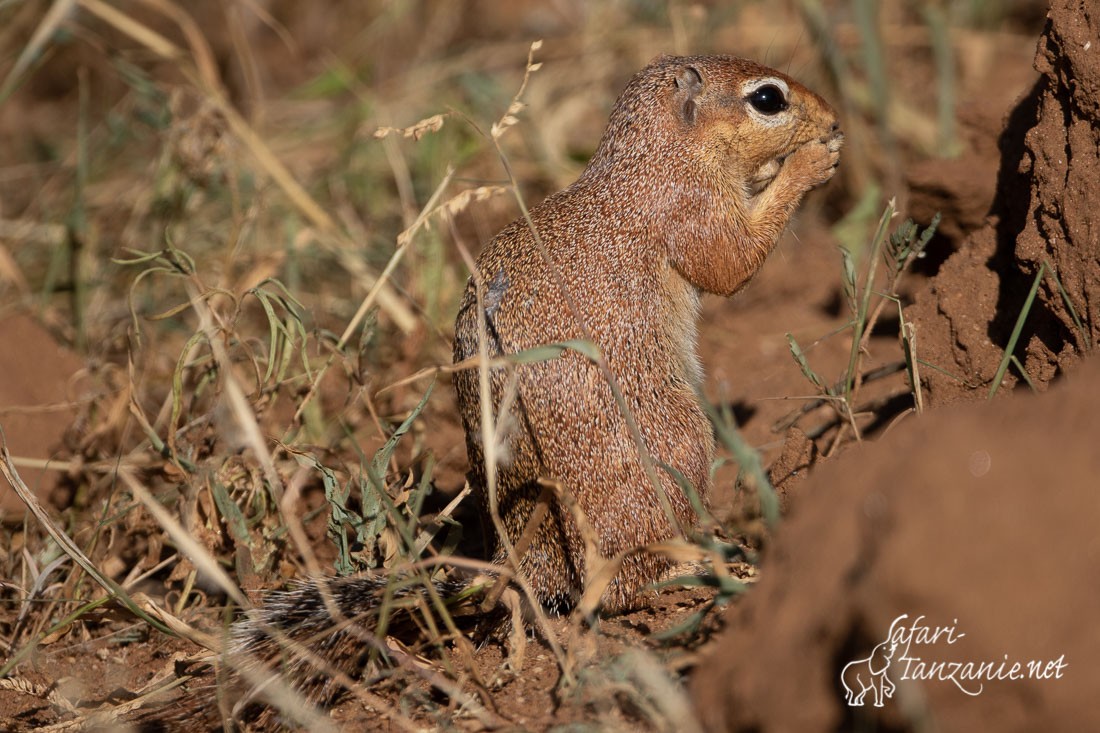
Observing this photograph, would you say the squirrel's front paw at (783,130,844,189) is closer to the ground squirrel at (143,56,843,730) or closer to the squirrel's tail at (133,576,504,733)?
the ground squirrel at (143,56,843,730)

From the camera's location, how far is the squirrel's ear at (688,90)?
12.5ft

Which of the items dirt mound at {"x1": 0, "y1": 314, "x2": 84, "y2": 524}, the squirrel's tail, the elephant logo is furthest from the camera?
dirt mound at {"x1": 0, "y1": 314, "x2": 84, "y2": 524}

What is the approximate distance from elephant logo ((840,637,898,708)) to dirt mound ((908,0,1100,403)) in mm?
1479

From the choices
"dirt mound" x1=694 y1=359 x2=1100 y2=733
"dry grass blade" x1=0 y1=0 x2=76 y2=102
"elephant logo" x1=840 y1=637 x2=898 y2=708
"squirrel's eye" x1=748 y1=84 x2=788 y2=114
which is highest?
"dry grass blade" x1=0 y1=0 x2=76 y2=102

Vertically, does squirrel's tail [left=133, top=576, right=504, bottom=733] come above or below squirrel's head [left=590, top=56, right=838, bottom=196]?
below

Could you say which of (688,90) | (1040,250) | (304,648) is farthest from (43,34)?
(1040,250)

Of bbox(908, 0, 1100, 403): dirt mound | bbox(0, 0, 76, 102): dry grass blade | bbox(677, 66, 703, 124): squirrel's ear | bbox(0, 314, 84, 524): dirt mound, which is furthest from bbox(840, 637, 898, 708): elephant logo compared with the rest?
bbox(0, 0, 76, 102): dry grass blade

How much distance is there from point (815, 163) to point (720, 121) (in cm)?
38

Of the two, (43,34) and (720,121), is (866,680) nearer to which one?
(720,121)

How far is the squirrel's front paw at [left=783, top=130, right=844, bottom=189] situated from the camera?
12.6ft

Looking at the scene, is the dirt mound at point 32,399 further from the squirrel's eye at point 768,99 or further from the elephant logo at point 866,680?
the elephant logo at point 866,680

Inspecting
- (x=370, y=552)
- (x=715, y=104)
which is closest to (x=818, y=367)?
(x=715, y=104)

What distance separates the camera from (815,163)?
383cm

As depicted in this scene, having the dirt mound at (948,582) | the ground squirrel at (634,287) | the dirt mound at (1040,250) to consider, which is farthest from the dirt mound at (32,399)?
the dirt mound at (1040,250)
